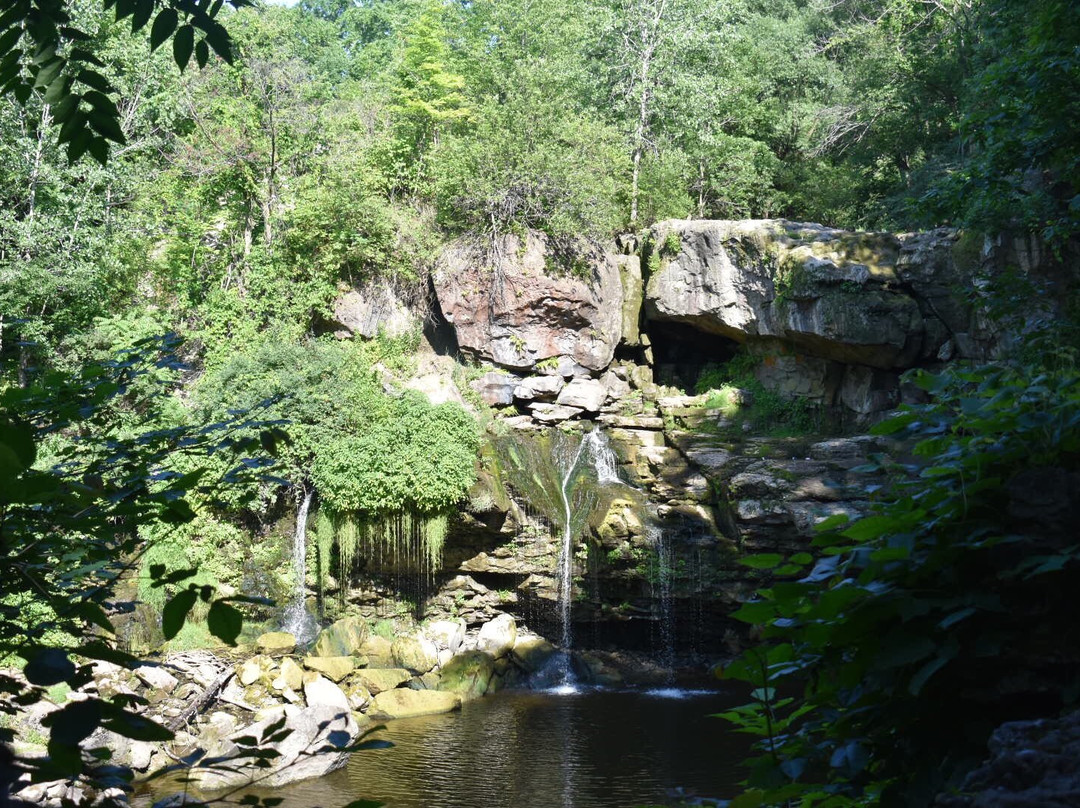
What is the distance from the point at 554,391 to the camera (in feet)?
57.8

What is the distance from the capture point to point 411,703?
39.3 feet

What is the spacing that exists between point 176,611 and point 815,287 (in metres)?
15.6

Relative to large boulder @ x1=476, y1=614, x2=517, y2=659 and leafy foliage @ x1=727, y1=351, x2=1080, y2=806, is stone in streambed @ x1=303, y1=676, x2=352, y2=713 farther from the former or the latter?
leafy foliage @ x1=727, y1=351, x2=1080, y2=806

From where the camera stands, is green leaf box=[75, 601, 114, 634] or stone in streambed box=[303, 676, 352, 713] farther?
stone in streambed box=[303, 676, 352, 713]

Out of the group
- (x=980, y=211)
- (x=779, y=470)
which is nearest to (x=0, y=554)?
(x=980, y=211)

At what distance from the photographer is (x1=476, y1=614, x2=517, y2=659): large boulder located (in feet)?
45.2

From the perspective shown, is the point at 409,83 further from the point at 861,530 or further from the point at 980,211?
the point at 861,530

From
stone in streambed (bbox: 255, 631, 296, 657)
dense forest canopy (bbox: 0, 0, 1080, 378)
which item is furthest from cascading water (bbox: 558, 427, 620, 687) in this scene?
dense forest canopy (bbox: 0, 0, 1080, 378)

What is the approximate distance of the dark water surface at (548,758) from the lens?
912cm

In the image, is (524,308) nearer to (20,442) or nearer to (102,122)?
(102,122)

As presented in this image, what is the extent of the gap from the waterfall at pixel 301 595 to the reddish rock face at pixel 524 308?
492cm

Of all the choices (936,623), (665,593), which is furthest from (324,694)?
(936,623)

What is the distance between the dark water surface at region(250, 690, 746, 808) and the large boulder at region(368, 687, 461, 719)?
0.53 feet

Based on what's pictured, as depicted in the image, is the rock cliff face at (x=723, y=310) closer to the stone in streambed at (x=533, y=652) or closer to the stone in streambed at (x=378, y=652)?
the stone in streambed at (x=533, y=652)
